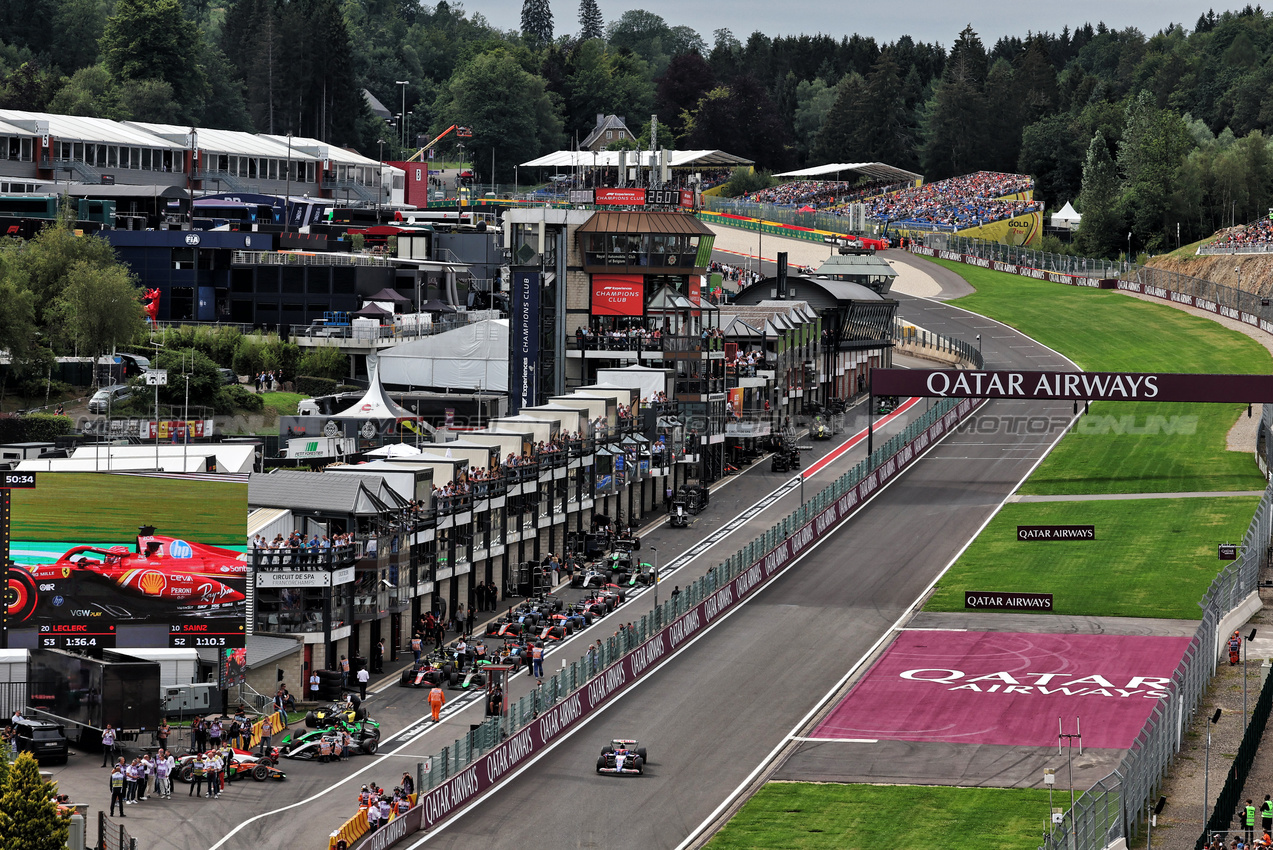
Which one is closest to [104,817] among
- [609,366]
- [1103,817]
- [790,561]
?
[1103,817]

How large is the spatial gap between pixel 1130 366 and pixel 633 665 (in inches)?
3077

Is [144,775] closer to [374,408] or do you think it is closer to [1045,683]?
[1045,683]

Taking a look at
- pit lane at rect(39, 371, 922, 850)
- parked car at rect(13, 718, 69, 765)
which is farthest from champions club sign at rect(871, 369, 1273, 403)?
parked car at rect(13, 718, 69, 765)

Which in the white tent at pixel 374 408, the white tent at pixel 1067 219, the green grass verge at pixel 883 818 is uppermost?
the white tent at pixel 1067 219

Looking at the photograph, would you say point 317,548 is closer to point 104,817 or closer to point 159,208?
point 104,817

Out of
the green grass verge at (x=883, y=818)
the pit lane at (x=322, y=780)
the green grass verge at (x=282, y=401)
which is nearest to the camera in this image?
the pit lane at (x=322, y=780)

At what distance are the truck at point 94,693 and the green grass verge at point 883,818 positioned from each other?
1911cm

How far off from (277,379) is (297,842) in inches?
2811

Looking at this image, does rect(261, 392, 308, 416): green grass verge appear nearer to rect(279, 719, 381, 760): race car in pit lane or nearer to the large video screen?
the large video screen

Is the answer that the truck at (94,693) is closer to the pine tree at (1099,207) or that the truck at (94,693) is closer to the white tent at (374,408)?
the white tent at (374,408)

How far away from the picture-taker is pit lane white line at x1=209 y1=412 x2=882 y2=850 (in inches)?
2089

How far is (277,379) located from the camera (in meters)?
118

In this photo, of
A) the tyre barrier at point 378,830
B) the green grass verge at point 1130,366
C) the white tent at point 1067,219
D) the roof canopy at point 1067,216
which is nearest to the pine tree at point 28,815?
the tyre barrier at point 378,830

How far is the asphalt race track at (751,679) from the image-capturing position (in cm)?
5231
